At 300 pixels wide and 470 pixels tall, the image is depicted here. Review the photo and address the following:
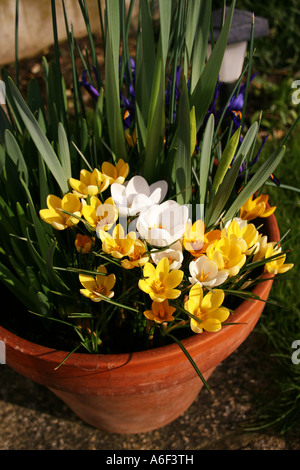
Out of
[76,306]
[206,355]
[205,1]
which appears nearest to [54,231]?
[76,306]

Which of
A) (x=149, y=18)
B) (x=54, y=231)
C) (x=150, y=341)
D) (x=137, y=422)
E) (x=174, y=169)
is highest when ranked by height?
(x=149, y=18)

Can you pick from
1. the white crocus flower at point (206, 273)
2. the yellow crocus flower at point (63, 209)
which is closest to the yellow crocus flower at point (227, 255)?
the white crocus flower at point (206, 273)

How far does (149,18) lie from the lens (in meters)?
0.78

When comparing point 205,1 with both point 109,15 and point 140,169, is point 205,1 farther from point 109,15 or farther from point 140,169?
point 140,169

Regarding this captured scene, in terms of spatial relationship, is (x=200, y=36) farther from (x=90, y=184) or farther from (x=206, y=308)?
(x=206, y=308)

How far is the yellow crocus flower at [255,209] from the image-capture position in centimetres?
90

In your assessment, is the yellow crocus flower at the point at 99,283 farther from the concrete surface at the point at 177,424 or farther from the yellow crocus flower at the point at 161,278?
the concrete surface at the point at 177,424

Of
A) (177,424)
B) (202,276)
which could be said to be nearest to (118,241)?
(202,276)

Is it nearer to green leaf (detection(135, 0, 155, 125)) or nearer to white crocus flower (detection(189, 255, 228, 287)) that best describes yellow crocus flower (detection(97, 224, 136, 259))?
white crocus flower (detection(189, 255, 228, 287))

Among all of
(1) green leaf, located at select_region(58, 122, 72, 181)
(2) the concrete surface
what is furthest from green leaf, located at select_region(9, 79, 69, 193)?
(2) the concrete surface

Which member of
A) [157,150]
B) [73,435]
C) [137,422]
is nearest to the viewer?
[157,150]

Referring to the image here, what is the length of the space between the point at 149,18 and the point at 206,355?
1.95ft

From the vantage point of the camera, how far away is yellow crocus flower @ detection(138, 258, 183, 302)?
0.72 metres

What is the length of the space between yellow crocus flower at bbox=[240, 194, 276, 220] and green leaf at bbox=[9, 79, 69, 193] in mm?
352
